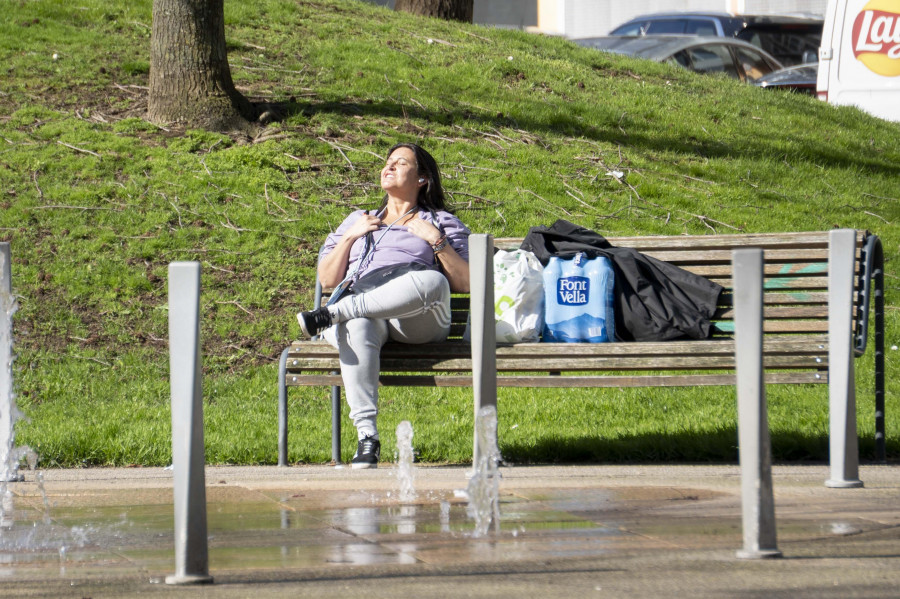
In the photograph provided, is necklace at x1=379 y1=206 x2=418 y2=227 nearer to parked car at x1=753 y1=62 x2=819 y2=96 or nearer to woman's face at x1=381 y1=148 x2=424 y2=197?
woman's face at x1=381 y1=148 x2=424 y2=197

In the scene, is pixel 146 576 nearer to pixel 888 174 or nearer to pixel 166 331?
pixel 166 331

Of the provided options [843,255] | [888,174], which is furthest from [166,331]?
[888,174]

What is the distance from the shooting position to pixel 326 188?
8.83 m

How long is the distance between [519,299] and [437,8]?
8877 mm

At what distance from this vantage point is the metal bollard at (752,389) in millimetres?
3100

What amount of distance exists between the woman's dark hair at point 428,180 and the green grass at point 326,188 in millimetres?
1202

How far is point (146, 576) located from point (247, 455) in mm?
2364

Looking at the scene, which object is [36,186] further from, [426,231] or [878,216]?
[878,216]

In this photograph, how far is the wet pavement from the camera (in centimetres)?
301

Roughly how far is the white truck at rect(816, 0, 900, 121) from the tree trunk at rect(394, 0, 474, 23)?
4.35m

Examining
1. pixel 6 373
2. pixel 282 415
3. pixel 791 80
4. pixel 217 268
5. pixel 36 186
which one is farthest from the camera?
pixel 791 80

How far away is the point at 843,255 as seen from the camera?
13.1ft

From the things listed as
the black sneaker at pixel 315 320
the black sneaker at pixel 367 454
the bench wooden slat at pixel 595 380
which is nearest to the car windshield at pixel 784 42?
the bench wooden slat at pixel 595 380

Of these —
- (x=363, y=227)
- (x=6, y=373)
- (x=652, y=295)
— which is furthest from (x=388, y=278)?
(x=6, y=373)
